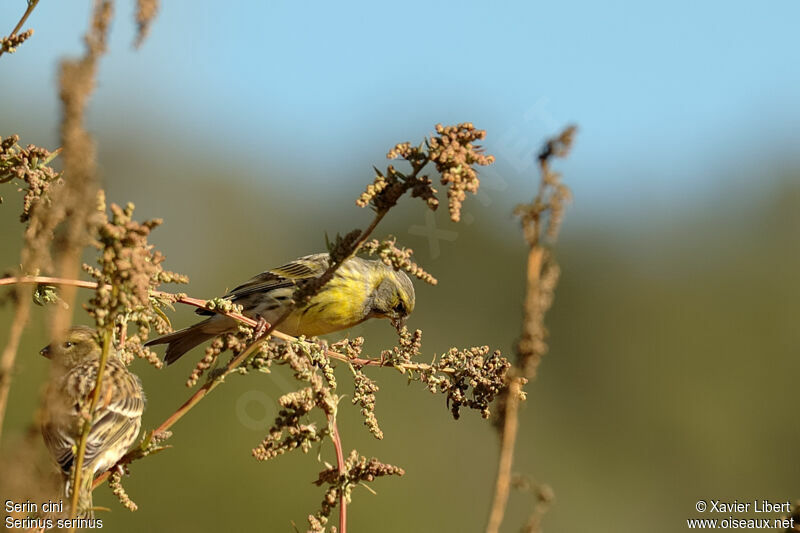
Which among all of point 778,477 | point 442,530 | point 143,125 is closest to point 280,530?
point 442,530

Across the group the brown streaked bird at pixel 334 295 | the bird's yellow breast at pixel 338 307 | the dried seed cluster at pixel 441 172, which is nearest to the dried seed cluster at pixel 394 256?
the dried seed cluster at pixel 441 172

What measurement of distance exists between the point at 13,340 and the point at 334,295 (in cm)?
466

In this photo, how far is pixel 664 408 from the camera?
34469 millimetres

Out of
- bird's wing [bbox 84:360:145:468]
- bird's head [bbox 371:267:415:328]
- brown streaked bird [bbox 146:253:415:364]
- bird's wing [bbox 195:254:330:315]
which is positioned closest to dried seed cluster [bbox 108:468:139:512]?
bird's wing [bbox 84:360:145:468]

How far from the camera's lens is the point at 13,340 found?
1.04 metres

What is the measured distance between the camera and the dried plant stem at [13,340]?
1039 millimetres

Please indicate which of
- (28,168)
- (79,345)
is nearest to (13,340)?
(28,168)

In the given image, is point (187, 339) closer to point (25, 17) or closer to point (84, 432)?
point (25, 17)

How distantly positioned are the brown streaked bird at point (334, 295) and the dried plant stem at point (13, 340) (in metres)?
Result: 4.22

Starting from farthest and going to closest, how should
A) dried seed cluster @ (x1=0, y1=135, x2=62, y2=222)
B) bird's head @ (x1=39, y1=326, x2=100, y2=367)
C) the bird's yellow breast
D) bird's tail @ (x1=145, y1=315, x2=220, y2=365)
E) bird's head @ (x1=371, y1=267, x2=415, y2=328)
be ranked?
bird's head @ (x1=371, y1=267, x2=415, y2=328) → the bird's yellow breast → bird's tail @ (x1=145, y1=315, x2=220, y2=365) → bird's head @ (x1=39, y1=326, x2=100, y2=367) → dried seed cluster @ (x1=0, y1=135, x2=62, y2=222)

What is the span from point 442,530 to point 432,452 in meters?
4.00

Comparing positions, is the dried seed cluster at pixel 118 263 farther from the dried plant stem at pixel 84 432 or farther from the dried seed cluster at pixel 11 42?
the dried seed cluster at pixel 11 42

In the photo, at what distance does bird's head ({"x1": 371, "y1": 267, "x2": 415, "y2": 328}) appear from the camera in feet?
20.0

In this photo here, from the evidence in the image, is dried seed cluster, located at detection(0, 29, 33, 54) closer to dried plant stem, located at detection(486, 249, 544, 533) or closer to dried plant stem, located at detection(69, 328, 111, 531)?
dried plant stem, located at detection(69, 328, 111, 531)
